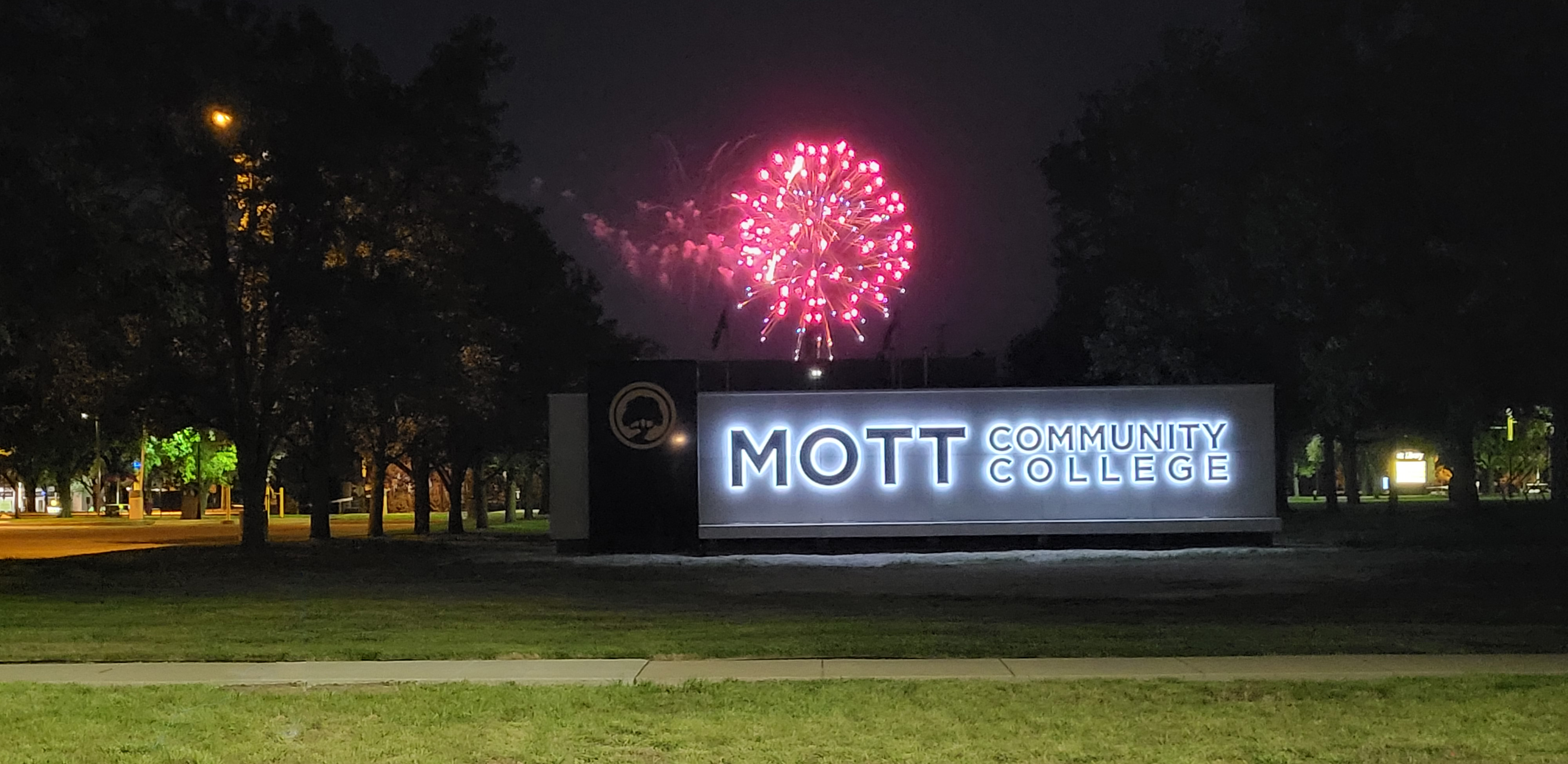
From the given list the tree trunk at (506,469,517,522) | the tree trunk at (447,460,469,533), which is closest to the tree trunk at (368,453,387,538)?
the tree trunk at (447,460,469,533)

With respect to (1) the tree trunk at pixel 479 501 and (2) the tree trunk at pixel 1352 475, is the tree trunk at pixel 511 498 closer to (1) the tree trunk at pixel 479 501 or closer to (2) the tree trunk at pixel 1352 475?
(1) the tree trunk at pixel 479 501

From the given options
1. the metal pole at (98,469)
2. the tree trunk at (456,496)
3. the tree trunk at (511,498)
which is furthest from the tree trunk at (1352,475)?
the metal pole at (98,469)

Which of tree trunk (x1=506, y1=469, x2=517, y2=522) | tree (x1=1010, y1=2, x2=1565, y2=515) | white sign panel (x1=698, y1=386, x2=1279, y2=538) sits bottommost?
tree trunk (x1=506, y1=469, x2=517, y2=522)

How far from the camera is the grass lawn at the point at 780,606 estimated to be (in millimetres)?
13992

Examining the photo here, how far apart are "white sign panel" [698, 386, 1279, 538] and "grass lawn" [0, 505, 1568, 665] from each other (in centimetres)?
308

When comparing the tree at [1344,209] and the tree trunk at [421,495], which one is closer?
the tree at [1344,209]

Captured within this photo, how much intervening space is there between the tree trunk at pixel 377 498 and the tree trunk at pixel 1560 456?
30724 mm

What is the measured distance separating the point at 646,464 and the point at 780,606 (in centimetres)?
1471

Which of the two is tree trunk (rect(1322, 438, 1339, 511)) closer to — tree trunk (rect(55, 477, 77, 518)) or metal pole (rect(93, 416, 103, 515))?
metal pole (rect(93, 416, 103, 515))

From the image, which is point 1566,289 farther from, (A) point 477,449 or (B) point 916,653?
(A) point 477,449

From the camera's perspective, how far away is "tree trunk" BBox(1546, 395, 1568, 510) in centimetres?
3688

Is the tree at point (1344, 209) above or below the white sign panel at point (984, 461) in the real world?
above

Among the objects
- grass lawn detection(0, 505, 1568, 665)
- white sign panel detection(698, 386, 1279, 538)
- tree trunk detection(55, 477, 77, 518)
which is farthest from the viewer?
tree trunk detection(55, 477, 77, 518)

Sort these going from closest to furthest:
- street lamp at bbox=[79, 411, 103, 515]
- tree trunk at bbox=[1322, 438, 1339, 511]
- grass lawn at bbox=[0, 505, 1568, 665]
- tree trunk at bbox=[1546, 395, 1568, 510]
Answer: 1. grass lawn at bbox=[0, 505, 1568, 665]
2. tree trunk at bbox=[1546, 395, 1568, 510]
3. street lamp at bbox=[79, 411, 103, 515]
4. tree trunk at bbox=[1322, 438, 1339, 511]
